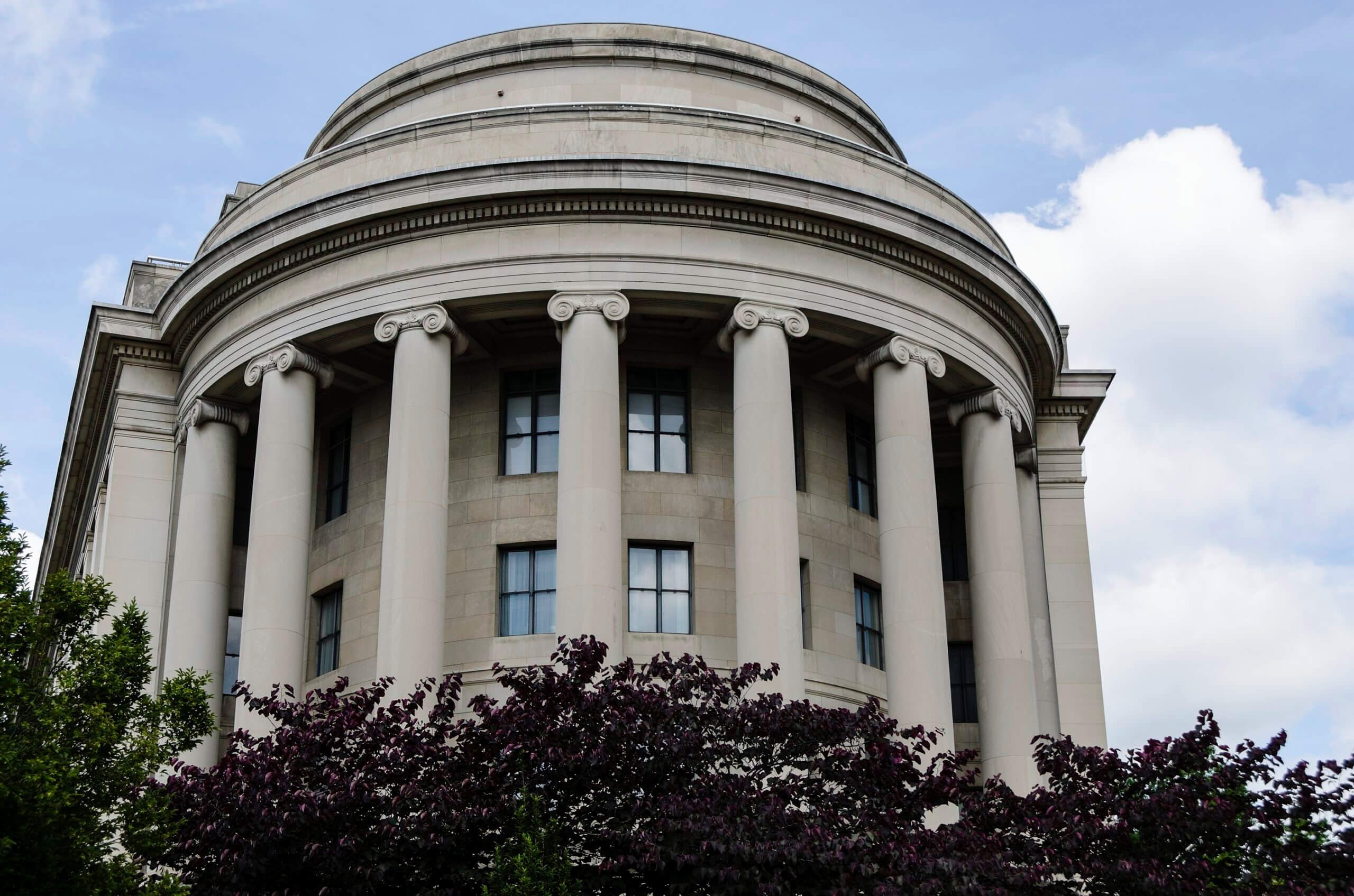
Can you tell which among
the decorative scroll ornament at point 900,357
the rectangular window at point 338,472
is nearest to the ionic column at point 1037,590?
the decorative scroll ornament at point 900,357

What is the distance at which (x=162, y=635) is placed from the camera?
3856 centimetres

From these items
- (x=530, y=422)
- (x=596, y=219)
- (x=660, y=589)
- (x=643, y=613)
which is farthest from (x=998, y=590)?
(x=596, y=219)

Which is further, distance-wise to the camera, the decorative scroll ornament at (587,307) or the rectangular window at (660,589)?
the rectangular window at (660,589)

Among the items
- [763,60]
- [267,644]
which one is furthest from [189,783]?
[763,60]

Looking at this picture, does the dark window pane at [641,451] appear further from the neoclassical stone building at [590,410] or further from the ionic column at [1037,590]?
the ionic column at [1037,590]

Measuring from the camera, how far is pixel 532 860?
71.7 feet

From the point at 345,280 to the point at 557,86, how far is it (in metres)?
9.23

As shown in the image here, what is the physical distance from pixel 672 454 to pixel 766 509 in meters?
4.16

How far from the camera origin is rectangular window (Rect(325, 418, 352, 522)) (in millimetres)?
38125

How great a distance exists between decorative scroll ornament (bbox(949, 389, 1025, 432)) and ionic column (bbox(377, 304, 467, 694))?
1217 centimetres

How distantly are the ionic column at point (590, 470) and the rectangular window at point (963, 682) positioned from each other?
11.4 m

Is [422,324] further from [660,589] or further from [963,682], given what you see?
[963,682]

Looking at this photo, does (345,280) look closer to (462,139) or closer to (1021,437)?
(462,139)

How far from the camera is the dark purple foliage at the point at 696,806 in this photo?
22766mm
